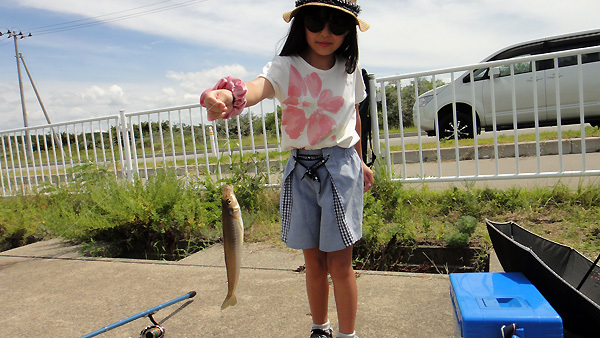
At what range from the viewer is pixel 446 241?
329cm

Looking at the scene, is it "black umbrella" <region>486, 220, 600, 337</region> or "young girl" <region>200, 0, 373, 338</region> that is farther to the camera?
"young girl" <region>200, 0, 373, 338</region>

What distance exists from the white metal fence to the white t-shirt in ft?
5.36

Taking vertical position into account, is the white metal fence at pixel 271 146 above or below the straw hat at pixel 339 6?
below

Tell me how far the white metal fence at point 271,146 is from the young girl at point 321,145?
5.29 feet

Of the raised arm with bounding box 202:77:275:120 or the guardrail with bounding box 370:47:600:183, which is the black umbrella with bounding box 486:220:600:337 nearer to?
the raised arm with bounding box 202:77:275:120

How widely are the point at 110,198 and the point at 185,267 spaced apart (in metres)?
1.65

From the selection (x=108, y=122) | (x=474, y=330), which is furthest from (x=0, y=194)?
(x=474, y=330)

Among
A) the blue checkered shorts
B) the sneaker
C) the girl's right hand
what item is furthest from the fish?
the sneaker

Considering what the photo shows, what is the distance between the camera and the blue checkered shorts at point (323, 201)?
198 centimetres

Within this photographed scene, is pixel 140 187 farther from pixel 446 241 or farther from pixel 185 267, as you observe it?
pixel 446 241

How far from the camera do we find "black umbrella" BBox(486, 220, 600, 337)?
1.64 metres

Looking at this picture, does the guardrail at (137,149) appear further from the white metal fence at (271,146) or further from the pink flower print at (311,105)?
the pink flower print at (311,105)

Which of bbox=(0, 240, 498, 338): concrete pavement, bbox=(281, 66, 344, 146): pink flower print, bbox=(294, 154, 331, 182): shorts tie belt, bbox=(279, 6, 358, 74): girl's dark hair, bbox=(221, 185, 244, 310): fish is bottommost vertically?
bbox=(0, 240, 498, 338): concrete pavement

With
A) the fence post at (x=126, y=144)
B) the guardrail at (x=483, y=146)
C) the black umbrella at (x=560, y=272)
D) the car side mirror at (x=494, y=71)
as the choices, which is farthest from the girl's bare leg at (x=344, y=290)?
the fence post at (x=126, y=144)
